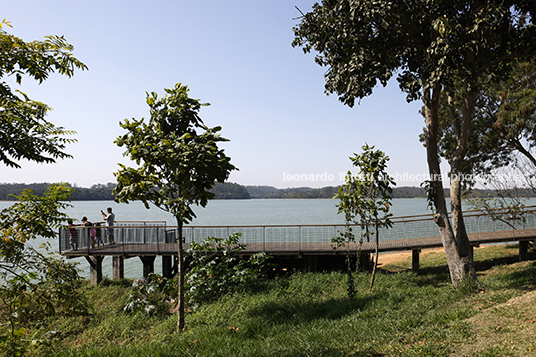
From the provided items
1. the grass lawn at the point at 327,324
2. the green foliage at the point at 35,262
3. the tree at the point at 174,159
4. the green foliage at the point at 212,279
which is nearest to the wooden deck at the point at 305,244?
the grass lawn at the point at 327,324

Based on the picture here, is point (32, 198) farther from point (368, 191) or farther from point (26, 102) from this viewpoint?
point (368, 191)

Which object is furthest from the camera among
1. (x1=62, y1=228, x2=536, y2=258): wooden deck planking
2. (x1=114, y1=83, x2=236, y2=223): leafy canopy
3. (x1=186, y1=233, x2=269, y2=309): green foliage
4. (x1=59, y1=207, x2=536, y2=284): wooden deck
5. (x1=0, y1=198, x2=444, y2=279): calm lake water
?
(x1=0, y1=198, x2=444, y2=279): calm lake water

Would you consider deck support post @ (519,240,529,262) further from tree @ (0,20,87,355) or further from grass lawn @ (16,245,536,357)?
tree @ (0,20,87,355)

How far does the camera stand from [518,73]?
12.8m

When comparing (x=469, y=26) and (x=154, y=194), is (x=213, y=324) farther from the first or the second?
(x=469, y=26)

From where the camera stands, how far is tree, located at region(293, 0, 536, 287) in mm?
7348

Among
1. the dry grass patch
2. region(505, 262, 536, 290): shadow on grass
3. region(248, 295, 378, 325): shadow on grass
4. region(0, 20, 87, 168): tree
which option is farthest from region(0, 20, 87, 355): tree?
region(505, 262, 536, 290): shadow on grass

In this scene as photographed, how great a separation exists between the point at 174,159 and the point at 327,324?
4603 millimetres

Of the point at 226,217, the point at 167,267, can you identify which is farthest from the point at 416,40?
the point at 226,217

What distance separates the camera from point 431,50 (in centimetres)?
732

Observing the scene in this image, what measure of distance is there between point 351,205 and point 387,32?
4.92 meters

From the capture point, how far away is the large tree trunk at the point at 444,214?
8812 millimetres

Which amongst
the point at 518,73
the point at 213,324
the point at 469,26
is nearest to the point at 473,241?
the point at 518,73

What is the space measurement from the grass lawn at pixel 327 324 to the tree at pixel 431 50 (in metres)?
2.17
